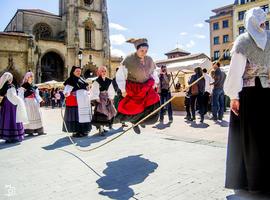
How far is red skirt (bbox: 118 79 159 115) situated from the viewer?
5453 millimetres

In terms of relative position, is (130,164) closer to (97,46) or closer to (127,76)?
(127,76)

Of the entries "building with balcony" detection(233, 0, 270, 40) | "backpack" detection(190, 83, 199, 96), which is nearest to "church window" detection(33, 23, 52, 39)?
"building with balcony" detection(233, 0, 270, 40)

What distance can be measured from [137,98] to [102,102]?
255 centimetres

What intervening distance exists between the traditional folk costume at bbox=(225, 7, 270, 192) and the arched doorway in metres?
41.7

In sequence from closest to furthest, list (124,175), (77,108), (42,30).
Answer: (124,175), (77,108), (42,30)

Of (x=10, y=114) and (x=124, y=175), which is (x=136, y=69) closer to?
(x=124, y=175)

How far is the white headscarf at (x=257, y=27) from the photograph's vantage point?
10.2ft

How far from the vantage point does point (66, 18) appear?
44938 mm

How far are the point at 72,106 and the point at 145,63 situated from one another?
3127 millimetres

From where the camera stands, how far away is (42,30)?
152ft

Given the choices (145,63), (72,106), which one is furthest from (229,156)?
(72,106)

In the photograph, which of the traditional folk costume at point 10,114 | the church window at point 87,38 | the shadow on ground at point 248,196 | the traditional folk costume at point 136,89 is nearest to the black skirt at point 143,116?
the traditional folk costume at point 136,89

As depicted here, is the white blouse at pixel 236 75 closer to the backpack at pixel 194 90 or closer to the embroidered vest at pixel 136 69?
the embroidered vest at pixel 136 69

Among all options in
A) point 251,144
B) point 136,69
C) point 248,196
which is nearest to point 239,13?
point 136,69
